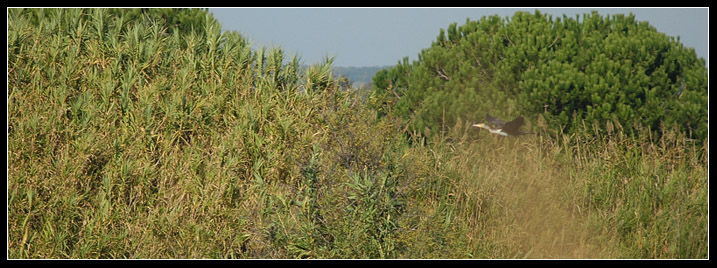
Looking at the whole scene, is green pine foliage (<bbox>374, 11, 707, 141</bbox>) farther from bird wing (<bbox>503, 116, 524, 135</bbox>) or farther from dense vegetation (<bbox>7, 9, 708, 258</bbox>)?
dense vegetation (<bbox>7, 9, 708, 258</bbox>)

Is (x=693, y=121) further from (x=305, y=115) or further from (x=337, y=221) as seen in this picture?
(x=337, y=221)

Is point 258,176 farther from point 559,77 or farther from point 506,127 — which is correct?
point 559,77

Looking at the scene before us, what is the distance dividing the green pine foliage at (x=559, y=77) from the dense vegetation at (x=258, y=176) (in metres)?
1.06

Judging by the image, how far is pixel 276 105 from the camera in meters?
8.47

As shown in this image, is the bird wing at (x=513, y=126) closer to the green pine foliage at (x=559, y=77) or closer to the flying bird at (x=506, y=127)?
the flying bird at (x=506, y=127)

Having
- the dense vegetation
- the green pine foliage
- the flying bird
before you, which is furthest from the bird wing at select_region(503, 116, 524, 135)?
the green pine foliage

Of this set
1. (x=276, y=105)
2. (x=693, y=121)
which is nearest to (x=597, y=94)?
(x=693, y=121)

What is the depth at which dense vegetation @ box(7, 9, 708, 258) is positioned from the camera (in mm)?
6570

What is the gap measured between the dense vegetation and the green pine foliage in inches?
41.9

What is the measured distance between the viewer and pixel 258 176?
23.2ft

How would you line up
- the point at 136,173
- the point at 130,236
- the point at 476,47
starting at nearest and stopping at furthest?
the point at 130,236 → the point at 136,173 → the point at 476,47

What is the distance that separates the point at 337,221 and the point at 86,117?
308cm

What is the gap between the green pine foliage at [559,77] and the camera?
1026cm

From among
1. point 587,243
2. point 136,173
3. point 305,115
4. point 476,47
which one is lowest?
point 587,243
